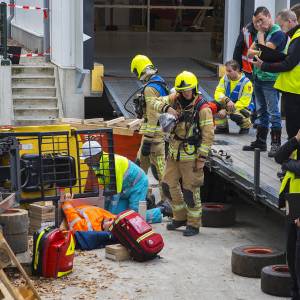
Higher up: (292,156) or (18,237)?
(292,156)

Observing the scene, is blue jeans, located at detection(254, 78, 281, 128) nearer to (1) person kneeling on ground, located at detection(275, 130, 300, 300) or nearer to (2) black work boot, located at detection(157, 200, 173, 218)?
(2) black work boot, located at detection(157, 200, 173, 218)

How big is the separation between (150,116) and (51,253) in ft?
12.4

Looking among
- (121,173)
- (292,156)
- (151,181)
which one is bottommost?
(151,181)

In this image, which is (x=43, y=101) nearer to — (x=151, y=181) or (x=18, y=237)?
(x=151, y=181)

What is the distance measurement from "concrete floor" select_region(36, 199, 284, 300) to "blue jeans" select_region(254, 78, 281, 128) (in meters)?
1.53

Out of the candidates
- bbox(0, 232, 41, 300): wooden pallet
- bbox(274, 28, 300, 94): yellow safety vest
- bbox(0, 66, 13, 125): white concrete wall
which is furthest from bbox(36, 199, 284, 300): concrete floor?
bbox(0, 66, 13, 125): white concrete wall

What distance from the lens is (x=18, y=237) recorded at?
9523mm

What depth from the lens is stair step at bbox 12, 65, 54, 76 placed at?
19547 mm

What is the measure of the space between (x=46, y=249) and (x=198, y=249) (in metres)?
2.15

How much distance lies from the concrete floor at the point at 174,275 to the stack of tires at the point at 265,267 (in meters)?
0.09

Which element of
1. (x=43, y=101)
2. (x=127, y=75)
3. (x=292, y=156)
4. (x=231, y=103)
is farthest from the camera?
(x=127, y=75)

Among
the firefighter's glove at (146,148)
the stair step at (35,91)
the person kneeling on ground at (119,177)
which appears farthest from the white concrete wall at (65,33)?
the person kneeling on ground at (119,177)

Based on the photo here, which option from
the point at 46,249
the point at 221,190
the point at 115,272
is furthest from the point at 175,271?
the point at 221,190

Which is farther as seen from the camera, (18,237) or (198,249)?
(198,249)
